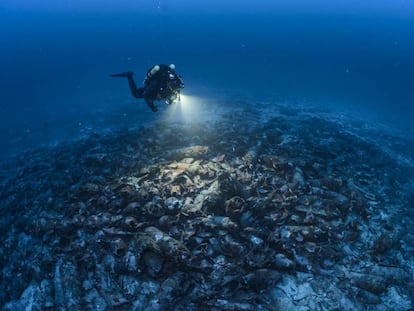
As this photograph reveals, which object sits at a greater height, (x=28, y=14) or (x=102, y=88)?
(x=28, y=14)

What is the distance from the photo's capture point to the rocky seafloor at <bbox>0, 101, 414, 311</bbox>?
608cm

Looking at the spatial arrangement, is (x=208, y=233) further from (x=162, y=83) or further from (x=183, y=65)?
(x=183, y=65)

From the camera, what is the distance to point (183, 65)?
6069 centimetres

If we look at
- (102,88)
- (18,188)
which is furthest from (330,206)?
(102,88)

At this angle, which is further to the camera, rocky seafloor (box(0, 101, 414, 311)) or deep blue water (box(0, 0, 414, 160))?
deep blue water (box(0, 0, 414, 160))

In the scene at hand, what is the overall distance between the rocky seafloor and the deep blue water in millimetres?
11463

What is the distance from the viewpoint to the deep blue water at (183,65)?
1072 inches

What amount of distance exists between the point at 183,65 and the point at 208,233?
58.1m

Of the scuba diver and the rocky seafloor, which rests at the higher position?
the scuba diver

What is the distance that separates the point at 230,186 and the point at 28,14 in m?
174

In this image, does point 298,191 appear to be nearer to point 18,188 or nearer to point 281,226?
point 281,226

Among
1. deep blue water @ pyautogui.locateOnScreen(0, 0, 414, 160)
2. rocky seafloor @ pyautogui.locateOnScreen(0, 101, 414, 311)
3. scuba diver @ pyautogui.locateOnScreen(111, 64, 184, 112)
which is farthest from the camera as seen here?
deep blue water @ pyautogui.locateOnScreen(0, 0, 414, 160)

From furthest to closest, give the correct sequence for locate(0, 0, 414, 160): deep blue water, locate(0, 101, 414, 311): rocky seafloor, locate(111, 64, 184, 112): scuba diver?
1. locate(0, 0, 414, 160): deep blue water
2. locate(111, 64, 184, 112): scuba diver
3. locate(0, 101, 414, 311): rocky seafloor

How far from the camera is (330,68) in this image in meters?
59.3
